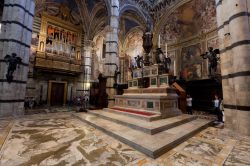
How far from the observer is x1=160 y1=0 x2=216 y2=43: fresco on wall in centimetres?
1128

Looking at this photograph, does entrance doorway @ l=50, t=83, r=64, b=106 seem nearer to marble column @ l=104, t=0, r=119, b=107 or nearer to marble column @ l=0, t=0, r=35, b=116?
marble column @ l=104, t=0, r=119, b=107

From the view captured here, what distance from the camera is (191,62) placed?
41.2 feet

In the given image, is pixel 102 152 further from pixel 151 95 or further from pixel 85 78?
pixel 85 78

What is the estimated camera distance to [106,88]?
1019 centimetres

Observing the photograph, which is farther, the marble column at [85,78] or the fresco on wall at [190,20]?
the marble column at [85,78]

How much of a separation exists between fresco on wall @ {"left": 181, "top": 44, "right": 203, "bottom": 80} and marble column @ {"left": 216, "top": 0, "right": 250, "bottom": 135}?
7246 millimetres

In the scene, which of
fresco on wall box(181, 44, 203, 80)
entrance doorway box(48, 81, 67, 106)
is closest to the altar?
fresco on wall box(181, 44, 203, 80)

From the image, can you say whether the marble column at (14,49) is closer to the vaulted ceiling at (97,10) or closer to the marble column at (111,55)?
the marble column at (111,55)

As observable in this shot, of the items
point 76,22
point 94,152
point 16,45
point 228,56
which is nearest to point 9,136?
point 94,152

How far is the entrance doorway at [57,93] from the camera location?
1387 cm

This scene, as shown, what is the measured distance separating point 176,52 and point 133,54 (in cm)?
795

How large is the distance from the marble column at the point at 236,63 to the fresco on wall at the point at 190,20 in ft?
24.3

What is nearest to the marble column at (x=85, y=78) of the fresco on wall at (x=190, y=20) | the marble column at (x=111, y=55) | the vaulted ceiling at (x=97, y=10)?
the vaulted ceiling at (x=97, y=10)

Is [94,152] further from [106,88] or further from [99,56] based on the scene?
[99,56]
